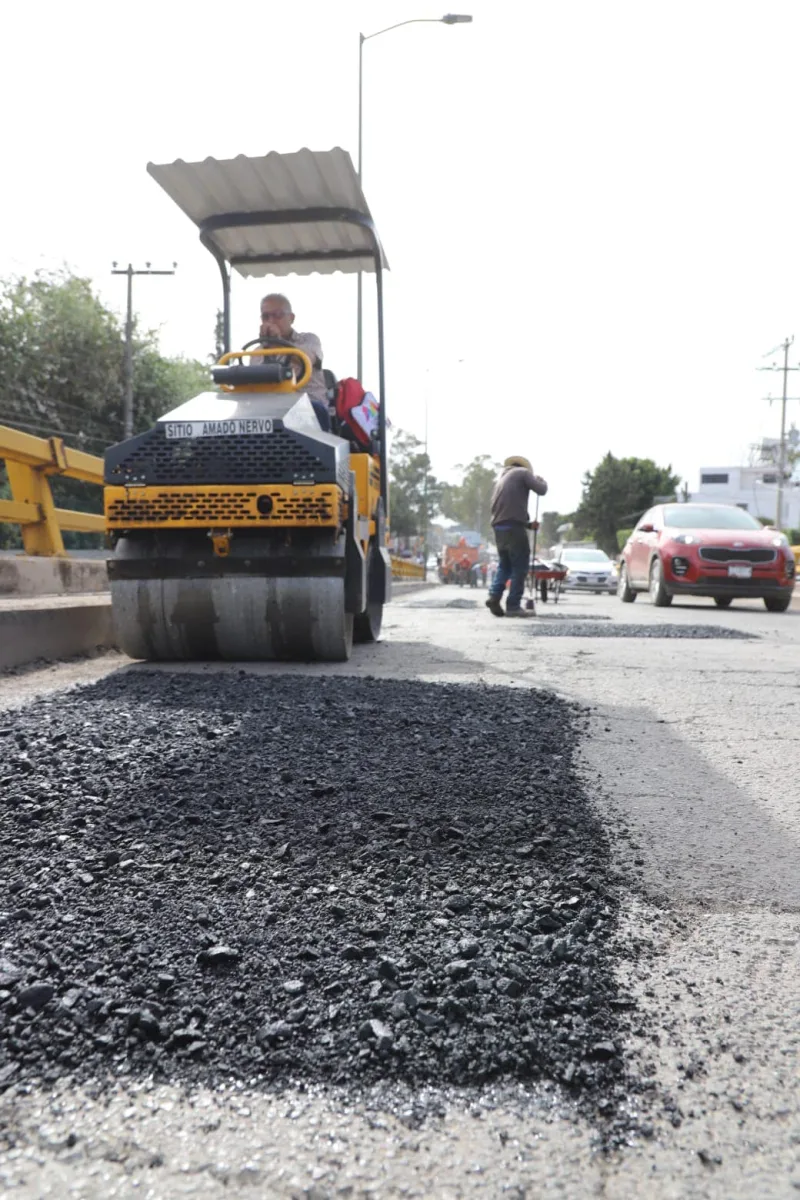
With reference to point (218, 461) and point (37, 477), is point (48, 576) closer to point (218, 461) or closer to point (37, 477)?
point (37, 477)

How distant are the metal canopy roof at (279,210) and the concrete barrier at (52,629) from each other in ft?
9.66

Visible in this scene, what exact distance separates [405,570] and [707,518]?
22056mm

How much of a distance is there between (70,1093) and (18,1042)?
14cm

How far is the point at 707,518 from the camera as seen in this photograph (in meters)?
13.3

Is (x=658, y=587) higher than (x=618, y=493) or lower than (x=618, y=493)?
lower

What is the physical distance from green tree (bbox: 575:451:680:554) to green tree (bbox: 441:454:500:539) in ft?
103

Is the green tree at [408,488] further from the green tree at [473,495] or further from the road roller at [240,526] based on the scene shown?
the road roller at [240,526]

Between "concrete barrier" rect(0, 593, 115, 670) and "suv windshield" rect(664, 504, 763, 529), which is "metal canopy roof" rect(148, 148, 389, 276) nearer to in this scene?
"concrete barrier" rect(0, 593, 115, 670)

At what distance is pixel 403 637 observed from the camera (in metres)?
7.88

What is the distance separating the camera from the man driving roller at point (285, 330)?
6.25 meters

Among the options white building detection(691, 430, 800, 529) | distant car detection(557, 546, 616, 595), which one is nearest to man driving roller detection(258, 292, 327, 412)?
distant car detection(557, 546, 616, 595)

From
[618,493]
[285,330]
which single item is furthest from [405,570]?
[618,493]

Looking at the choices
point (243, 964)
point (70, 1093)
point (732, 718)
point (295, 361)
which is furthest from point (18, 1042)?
point (295, 361)

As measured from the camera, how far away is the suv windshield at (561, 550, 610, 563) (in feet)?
82.2
